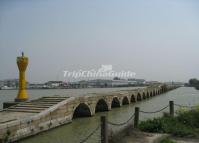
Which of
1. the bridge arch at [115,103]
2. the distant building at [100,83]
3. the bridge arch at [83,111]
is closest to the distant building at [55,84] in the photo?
the distant building at [100,83]

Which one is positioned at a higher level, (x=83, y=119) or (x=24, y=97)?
(x=24, y=97)

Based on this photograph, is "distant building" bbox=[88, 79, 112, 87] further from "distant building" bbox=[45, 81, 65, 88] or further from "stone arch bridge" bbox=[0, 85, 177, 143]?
"stone arch bridge" bbox=[0, 85, 177, 143]

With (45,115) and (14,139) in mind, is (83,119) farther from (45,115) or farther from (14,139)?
(14,139)

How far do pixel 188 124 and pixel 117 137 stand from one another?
425 centimetres

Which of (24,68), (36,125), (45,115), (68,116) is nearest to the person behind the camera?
(36,125)

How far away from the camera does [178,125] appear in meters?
11.3

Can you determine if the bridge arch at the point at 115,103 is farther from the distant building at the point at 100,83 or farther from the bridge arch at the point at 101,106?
the distant building at the point at 100,83

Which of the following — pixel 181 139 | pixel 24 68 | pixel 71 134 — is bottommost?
pixel 71 134

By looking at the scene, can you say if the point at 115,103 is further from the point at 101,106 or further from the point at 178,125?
the point at 178,125

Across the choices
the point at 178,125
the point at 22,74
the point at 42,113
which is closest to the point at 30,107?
the point at 42,113

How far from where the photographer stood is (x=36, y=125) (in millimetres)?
14453

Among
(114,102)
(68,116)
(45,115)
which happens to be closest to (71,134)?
(45,115)

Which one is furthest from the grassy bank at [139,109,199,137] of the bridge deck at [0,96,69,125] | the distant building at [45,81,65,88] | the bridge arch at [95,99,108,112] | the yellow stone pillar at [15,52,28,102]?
the distant building at [45,81,65,88]

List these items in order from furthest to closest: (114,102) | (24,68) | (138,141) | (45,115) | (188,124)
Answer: (114,102), (24,68), (45,115), (188,124), (138,141)
